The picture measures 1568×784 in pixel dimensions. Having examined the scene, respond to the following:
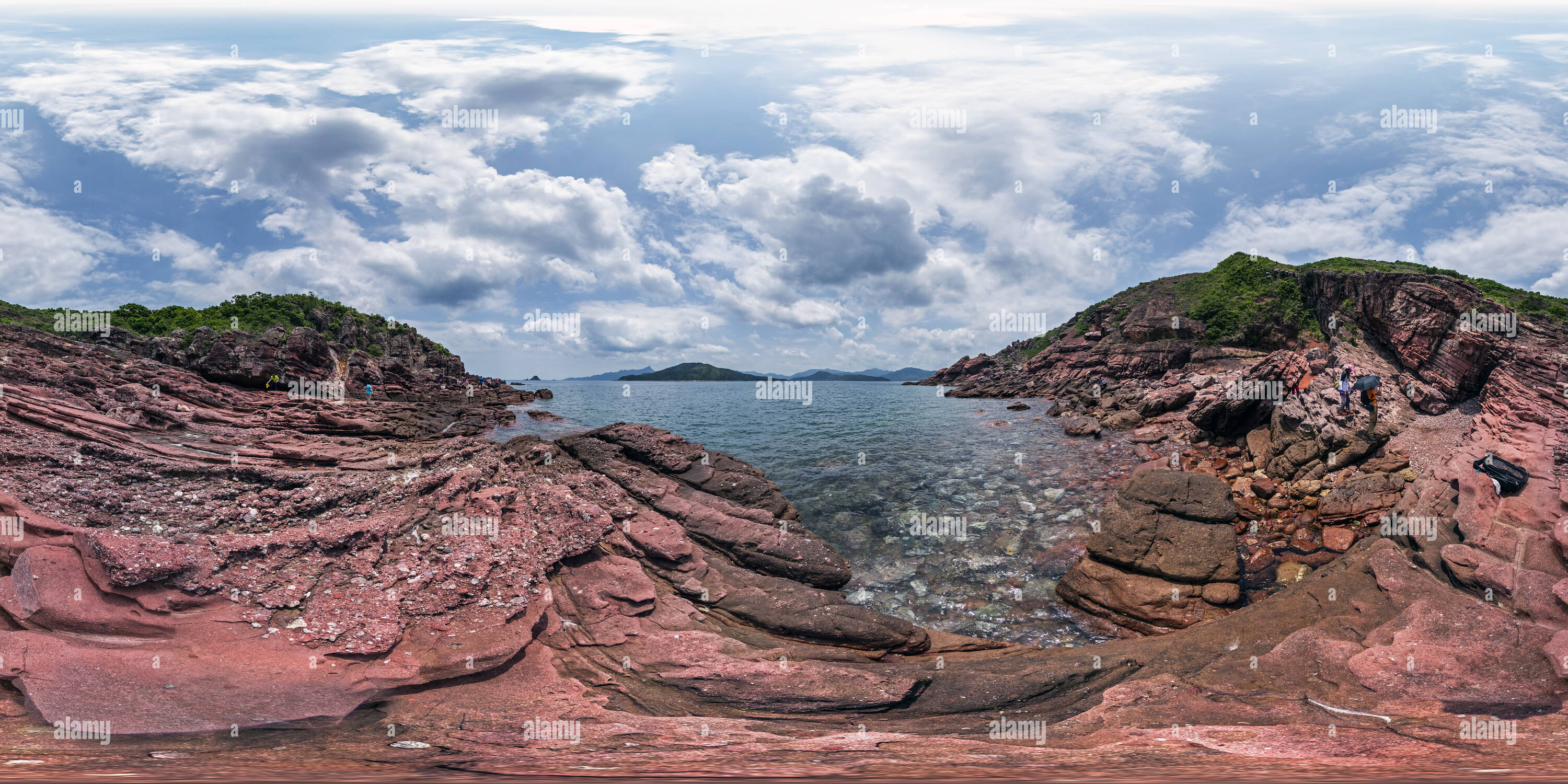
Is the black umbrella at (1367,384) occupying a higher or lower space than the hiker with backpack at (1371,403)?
higher

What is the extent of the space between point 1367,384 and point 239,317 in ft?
382

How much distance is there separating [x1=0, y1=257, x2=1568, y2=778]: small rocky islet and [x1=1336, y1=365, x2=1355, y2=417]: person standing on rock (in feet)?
1.72

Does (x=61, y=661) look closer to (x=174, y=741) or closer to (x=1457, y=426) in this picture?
(x=174, y=741)

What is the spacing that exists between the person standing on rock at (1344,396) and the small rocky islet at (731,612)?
0.52 meters

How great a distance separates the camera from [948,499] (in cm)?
2516

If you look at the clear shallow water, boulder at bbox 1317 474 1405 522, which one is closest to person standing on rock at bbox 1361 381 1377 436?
Result: boulder at bbox 1317 474 1405 522

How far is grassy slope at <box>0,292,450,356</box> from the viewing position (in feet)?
212

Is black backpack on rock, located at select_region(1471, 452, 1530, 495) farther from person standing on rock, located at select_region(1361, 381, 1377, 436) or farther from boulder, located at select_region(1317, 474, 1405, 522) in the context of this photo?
person standing on rock, located at select_region(1361, 381, 1377, 436)

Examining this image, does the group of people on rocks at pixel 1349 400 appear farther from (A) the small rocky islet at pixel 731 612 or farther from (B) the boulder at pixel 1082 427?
(B) the boulder at pixel 1082 427

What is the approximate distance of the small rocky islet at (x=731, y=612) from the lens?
7730mm

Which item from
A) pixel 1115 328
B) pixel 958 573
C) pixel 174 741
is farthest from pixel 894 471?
pixel 1115 328

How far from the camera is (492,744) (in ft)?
26.0

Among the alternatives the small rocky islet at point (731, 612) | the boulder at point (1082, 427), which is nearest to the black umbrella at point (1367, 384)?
the small rocky islet at point (731, 612)

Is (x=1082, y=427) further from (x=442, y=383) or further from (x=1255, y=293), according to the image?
(x=442, y=383)
